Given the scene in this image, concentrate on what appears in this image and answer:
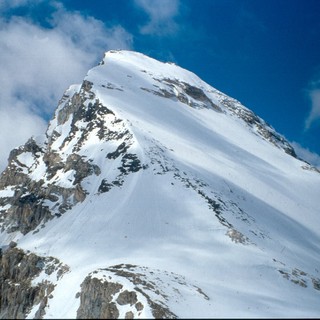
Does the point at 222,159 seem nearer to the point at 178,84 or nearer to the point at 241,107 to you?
the point at 178,84

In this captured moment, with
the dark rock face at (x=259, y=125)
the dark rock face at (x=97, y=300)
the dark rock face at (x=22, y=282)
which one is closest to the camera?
the dark rock face at (x=97, y=300)

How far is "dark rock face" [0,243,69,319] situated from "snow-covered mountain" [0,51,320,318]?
15cm

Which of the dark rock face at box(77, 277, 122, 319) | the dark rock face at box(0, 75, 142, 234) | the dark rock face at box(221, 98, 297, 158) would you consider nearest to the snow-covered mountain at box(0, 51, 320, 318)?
the dark rock face at box(77, 277, 122, 319)

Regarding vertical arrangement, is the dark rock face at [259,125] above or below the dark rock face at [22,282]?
above

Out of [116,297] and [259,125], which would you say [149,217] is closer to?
[116,297]

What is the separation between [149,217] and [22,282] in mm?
14723

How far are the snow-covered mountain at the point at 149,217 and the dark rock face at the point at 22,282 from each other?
0.50 feet

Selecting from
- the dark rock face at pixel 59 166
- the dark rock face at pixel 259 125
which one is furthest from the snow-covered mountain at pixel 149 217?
the dark rock face at pixel 259 125

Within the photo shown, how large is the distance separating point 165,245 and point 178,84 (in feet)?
245

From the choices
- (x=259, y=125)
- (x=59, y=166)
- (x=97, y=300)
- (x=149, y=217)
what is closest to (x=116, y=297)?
(x=97, y=300)

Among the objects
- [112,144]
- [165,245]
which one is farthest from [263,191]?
[165,245]

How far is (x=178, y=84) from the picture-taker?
118250mm

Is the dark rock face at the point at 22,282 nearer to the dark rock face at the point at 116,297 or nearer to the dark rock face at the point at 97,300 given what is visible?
the dark rock face at the point at 97,300

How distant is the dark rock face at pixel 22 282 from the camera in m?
44.6
